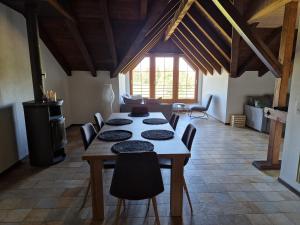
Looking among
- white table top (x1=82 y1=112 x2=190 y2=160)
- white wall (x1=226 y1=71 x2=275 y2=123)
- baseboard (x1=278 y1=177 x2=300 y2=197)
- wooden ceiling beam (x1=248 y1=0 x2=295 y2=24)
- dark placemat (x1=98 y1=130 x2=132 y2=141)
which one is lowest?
baseboard (x1=278 y1=177 x2=300 y2=197)

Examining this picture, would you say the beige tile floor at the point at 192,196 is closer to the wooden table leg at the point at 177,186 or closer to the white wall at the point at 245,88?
the wooden table leg at the point at 177,186

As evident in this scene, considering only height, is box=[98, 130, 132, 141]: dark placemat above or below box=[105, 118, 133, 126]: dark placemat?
below

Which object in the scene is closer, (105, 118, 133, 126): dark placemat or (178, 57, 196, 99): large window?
(105, 118, 133, 126): dark placemat

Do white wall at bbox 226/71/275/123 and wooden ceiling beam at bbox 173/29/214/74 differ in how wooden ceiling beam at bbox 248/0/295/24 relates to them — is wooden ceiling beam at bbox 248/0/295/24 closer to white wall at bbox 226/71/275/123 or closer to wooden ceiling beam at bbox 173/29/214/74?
white wall at bbox 226/71/275/123

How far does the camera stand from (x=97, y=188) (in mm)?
1964

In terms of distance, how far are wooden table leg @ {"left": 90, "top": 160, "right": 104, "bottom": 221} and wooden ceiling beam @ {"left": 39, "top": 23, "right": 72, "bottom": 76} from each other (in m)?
3.42

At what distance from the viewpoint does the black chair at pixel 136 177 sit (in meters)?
1.58

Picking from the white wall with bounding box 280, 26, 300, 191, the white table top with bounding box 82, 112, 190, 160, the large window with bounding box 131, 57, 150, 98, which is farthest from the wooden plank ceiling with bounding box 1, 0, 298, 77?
the large window with bounding box 131, 57, 150, 98

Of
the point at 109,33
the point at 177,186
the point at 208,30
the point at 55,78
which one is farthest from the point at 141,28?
the point at 177,186

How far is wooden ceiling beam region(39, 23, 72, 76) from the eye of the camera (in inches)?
162

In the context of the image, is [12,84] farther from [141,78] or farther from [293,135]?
[141,78]

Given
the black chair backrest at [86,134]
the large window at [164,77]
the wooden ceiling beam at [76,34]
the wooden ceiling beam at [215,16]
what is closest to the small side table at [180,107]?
the large window at [164,77]

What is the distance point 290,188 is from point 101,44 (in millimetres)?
4379

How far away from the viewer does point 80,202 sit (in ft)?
7.49
